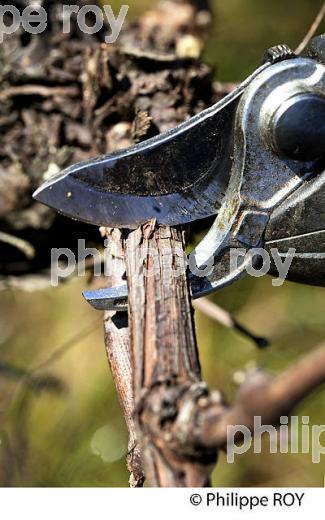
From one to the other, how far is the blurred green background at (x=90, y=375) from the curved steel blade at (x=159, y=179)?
0.83 meters

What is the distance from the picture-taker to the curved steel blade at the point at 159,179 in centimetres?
100

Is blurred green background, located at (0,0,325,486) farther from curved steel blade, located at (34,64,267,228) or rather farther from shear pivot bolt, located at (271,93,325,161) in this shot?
shear pivot bolt, located at (271,93,325,161)

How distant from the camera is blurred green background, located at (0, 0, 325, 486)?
1906mm

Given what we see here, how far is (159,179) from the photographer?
1.04 metres

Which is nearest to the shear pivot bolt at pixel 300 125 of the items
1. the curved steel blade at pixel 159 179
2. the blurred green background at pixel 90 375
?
the curved steel blade at pixel 159 179

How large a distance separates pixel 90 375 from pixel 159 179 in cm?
110

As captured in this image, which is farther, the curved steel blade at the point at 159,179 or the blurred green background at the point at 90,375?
the blurred green background at the point at 90,375

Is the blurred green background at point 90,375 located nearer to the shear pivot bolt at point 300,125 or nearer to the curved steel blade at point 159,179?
the curved steel blade at point 159,179

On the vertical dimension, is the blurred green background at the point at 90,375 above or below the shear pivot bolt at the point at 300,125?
below

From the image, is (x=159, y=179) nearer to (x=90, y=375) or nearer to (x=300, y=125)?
(x=300, y=125)

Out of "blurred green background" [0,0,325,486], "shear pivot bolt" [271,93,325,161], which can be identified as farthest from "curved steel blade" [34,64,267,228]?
"blurred green background" [0,0,325,486]

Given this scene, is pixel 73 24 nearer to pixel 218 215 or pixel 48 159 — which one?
pixel 48 159

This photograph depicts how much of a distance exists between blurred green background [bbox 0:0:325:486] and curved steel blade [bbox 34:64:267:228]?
2.73 ft
